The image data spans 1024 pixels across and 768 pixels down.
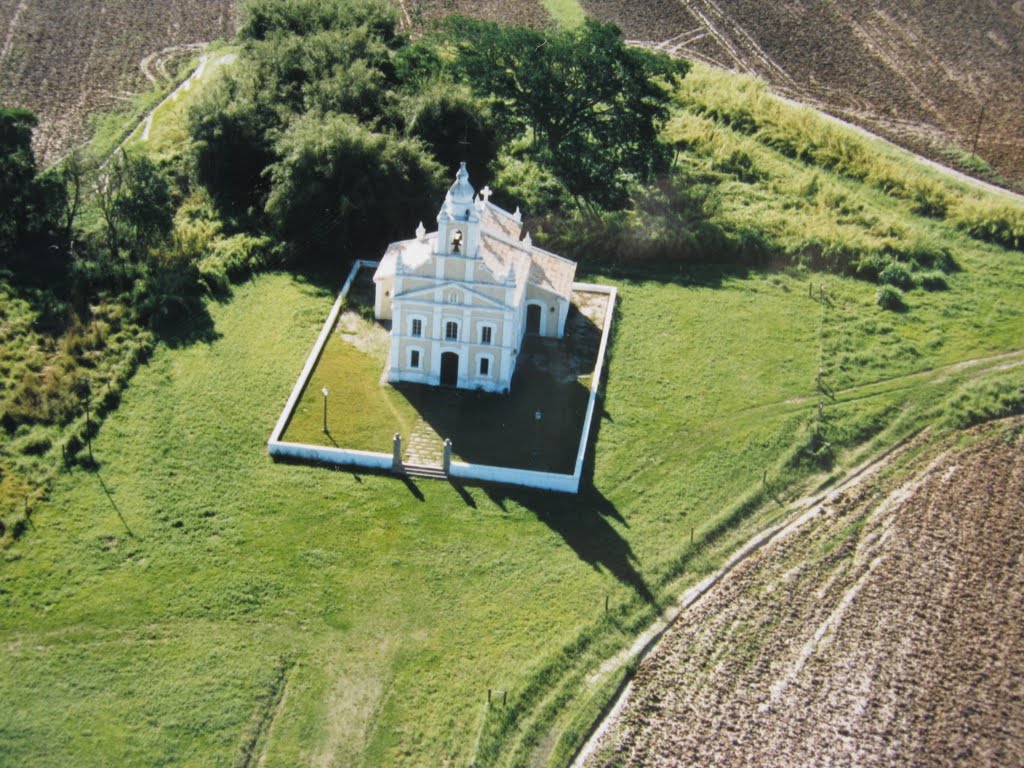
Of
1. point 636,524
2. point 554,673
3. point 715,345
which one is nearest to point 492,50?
point 715,345

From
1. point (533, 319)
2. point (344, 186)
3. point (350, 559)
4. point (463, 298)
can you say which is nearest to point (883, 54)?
point (533, 319)

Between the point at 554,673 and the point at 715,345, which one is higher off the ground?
the point at 715,345

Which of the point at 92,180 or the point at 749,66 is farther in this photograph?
the point at 749,66

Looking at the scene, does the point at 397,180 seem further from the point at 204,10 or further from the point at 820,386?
the point at 204,10

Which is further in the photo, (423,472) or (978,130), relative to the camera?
(978,130)

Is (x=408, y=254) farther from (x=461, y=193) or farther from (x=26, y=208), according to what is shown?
(x=26, y=208)

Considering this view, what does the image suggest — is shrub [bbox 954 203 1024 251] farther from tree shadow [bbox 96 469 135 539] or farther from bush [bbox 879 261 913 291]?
tree shadow [bbox 96 469 135 539]
